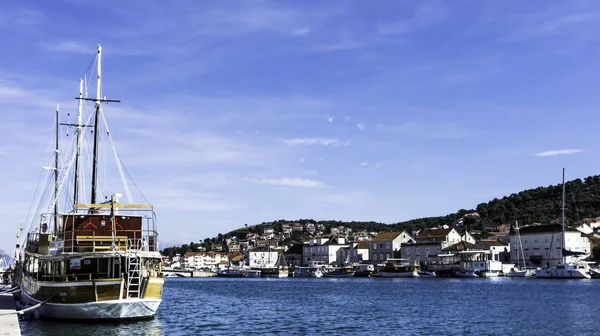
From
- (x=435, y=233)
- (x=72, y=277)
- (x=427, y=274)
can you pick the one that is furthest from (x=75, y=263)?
(x=435, y=233)

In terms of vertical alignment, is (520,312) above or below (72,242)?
below

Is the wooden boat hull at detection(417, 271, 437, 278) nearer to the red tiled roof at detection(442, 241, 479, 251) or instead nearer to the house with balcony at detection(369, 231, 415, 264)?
the red tiled roof at detection(442, 241, 479, 251)

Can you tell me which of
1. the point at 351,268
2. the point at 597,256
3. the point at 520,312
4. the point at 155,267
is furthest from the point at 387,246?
the point at 155,267

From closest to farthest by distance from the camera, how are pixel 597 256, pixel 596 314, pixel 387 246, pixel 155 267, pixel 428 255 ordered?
pixel 155 267
pixel 596 314
pixel 597 256
pixel 428 255
pixel 387 246

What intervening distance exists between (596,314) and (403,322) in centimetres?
1487

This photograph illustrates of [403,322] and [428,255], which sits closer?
[403,322]

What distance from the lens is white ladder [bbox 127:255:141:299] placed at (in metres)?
38.2

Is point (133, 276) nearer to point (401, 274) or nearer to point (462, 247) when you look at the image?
point (401, 274)

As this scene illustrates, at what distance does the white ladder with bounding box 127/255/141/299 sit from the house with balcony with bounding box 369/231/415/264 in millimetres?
138690

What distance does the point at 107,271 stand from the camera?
39219 millimetres

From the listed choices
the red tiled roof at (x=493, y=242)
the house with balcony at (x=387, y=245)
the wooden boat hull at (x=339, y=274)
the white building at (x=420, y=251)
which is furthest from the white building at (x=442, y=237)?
the wooden boat hull at (x=339, y=274)

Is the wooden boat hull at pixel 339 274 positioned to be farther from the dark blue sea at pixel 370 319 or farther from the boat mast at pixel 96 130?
the boat mast at pixel 96 130

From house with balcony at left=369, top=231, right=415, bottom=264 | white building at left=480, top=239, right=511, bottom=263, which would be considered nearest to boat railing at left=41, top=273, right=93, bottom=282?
white building at left=480, top=239, right=511, bottom=263

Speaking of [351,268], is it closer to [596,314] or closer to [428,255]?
[428,255]
